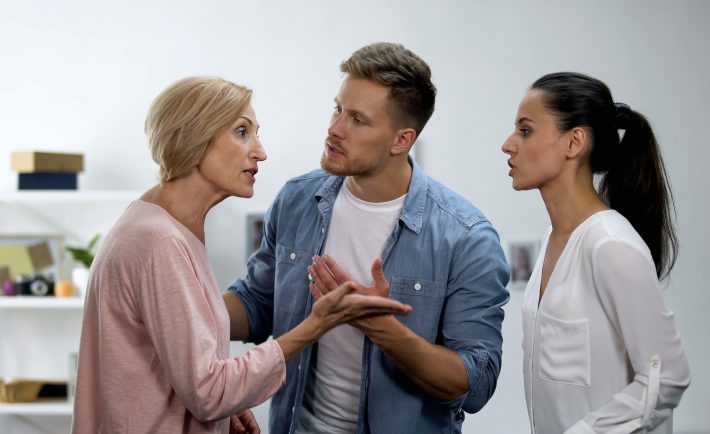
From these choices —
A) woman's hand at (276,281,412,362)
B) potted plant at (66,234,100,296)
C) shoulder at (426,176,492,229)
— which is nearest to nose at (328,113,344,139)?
shoulder at (426,176,492,229)

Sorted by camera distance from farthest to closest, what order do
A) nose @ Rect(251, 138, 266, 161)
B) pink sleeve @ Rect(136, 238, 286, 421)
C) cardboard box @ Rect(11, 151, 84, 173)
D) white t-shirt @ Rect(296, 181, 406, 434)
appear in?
1. cardboard box @ Rect(11, 151, 84, 173)
2. white t-shirt @ Rect(296, 181, 406, 434)
3. nose @ Rect(251, 138, 266, 161)
4. pink sleeve @ Rect(136, 238, 286, 421)

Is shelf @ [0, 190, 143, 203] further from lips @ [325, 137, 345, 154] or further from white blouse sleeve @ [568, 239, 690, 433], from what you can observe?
white blouse sleeve @ [568, 239, 690, 433]

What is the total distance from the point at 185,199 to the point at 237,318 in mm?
552

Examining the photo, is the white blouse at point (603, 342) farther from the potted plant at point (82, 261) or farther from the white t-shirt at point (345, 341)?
the potted plant at point (82, 261)

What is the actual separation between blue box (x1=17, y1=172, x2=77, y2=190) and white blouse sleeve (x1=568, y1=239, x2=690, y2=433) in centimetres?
286

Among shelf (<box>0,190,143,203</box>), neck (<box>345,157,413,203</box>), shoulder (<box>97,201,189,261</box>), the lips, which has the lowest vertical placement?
shelf (<box>0,190,143,203</box>)

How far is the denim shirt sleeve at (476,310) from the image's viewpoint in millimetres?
1909

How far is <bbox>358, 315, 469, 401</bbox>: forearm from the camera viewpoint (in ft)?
5.82

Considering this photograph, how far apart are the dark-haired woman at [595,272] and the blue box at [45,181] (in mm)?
2546

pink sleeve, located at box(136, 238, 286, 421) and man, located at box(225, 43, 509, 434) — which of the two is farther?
man, located at box(225, 43, 509, 434)

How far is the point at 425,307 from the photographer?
196 centimetres

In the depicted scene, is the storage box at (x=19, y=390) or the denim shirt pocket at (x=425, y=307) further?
the storage box at (x=19, y=390)

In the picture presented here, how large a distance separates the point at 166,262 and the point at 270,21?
2656mm

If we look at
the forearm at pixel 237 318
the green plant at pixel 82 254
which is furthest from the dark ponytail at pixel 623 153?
the green plant at pixel 82 254
